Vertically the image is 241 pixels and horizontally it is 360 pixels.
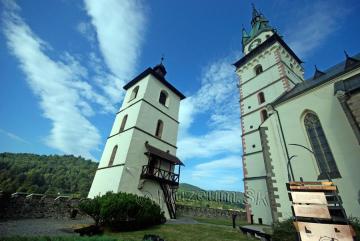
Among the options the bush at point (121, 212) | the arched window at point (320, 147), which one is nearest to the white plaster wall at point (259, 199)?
the arched window at point (320, 147)

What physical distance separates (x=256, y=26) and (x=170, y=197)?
31.1 meters

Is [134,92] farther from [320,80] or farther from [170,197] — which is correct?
[320,80]

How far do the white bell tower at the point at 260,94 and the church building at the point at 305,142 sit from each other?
0.30 feet

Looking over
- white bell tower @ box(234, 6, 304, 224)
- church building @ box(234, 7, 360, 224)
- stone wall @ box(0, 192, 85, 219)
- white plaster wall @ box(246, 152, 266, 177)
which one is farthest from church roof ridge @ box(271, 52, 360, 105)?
stone wall @ box(0, 192, 85, 219)

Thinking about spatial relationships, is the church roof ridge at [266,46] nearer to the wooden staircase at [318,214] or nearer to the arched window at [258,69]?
the arched window at [258,69]

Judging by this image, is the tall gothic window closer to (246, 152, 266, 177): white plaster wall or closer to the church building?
the church building

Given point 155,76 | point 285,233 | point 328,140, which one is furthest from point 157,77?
point 285,233

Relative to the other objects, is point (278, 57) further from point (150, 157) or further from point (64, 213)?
point (64, 213)

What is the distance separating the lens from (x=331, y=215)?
5.16 meters

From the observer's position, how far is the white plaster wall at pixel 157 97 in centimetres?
2005

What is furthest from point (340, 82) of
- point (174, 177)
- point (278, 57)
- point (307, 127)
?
point (174, 177)

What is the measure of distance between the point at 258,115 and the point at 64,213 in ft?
63.0

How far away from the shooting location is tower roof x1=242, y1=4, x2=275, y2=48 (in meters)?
27.6

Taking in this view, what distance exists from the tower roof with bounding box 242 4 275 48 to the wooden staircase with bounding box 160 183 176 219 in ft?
83.0
